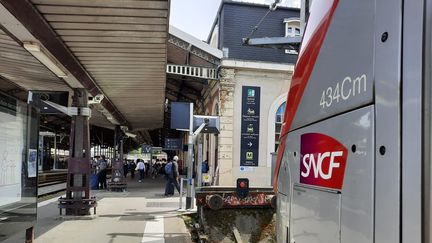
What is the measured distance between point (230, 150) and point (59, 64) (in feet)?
43.7

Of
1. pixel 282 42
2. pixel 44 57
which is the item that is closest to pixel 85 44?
pixel 44 57

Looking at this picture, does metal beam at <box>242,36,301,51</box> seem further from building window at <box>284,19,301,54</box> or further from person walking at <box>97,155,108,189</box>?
person walking at <box>97,155,108,189</box>

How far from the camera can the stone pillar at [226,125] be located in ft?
70.8

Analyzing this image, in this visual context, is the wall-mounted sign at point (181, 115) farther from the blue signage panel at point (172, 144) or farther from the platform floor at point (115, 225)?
the blue signage panel at point (172, 144)

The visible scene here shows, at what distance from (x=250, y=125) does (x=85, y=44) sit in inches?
553

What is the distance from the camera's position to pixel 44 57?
8297mm

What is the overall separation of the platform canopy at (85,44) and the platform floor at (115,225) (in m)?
3.08

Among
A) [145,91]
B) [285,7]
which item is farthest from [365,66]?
[285,7]

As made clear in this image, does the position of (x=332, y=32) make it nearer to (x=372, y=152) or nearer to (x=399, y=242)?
(x=372, y=152)

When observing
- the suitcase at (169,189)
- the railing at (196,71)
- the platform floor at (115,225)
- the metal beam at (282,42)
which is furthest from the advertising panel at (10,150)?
the railing at (196,71)

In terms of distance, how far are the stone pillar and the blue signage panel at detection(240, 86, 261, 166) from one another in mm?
518

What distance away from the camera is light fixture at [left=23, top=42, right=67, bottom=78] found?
7602 mm

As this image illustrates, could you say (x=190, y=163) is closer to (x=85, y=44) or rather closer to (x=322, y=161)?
(x=85, y=44)

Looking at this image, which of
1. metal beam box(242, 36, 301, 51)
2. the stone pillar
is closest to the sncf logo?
metal beam box(242, 36, 301, 51)
